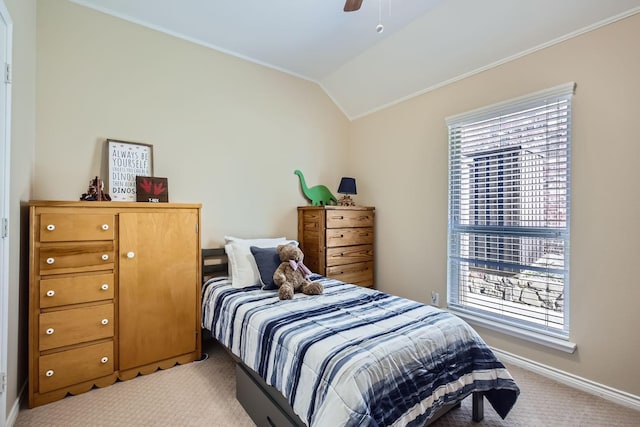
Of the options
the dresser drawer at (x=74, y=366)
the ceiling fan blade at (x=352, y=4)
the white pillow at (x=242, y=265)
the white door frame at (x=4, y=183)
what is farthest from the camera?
the white pillow at (x=242, y=265)

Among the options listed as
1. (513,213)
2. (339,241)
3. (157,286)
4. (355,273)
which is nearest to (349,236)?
(339,241)

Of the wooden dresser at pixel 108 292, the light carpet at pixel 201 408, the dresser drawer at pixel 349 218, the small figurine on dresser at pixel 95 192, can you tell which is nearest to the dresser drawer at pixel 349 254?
the dresser drawer at pixel 349 218

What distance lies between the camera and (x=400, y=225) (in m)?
3.45

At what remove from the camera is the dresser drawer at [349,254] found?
10.8 ft

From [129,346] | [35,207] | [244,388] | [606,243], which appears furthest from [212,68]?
[606,243]

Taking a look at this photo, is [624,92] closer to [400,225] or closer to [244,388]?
[400,225]

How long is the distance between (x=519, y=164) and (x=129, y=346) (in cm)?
343

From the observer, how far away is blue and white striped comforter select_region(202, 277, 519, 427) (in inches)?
49.4

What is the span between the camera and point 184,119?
2842mm

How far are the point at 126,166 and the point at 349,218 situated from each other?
2.29m

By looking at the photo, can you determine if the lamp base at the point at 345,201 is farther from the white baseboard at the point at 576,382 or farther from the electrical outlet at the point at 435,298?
the white baseboard at the point at 576,382

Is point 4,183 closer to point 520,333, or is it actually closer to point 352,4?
point 352,4

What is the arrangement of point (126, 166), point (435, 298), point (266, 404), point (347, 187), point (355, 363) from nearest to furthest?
point (355, 363) → point (266, 404) → point (126, 166) → point (435, 298) → point (347, 187)

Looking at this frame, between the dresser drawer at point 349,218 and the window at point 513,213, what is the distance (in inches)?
40.4
